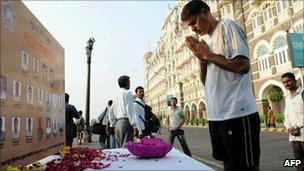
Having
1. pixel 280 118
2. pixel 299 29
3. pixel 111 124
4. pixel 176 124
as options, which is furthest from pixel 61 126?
pixel 280 118

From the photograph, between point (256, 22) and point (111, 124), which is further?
point (256, 22)

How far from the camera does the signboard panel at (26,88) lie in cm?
202

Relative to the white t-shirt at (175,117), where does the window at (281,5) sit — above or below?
above

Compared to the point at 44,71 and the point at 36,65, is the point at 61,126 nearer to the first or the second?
the point at 44,71

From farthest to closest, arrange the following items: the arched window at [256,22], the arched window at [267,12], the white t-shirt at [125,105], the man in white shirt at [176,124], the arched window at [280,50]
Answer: the arched window at [256,22] < the arched window at [267,12] < the arched window at [280,50] < the man in white shirt at [176,124] < the white t-shirt at [125,105]

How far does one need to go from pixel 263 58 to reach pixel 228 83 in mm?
24127

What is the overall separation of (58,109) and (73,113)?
12.9 feet

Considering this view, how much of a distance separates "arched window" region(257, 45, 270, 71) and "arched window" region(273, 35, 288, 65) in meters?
1.34

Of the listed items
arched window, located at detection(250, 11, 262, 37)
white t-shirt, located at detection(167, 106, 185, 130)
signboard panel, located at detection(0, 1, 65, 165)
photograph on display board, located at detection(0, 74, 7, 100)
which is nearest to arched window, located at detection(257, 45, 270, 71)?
arched window, located at detection(250, 11, 262, 37)

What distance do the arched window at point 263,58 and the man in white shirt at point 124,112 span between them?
20.2 metres

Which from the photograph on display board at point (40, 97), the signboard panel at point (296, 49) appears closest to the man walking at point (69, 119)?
the photograph on display board at point (40, 97)

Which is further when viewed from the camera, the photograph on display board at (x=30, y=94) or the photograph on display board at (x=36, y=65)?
the photograph on display board at (x=36, y=65)

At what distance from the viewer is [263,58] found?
24859 millimetres

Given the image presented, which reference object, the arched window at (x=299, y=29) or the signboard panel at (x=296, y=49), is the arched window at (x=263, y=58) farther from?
the signboard panel at (x=296, y=49)
